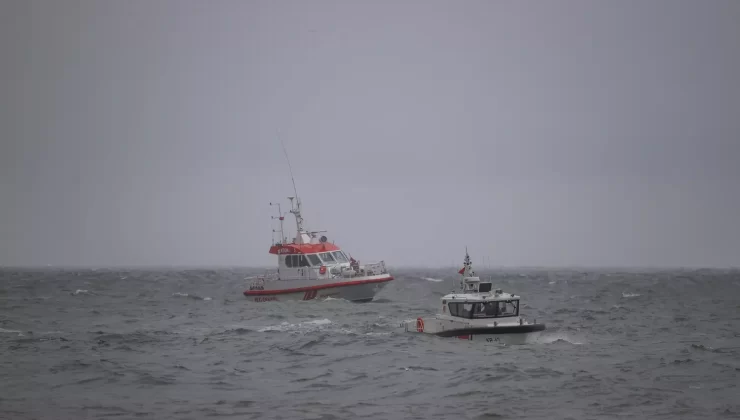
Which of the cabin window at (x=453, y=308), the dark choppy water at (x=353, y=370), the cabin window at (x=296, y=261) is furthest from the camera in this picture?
the cabin window at (x=296, y=261)

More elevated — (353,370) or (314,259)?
(314,259)

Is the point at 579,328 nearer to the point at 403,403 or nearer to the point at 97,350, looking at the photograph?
the point at 403,403

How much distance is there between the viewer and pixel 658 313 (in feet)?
156

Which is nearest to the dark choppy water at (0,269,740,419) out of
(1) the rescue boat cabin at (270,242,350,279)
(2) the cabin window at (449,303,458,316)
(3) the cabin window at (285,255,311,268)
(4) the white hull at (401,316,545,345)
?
(4) the white hull at (401,316,545,345)

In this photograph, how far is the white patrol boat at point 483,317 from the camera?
2861 centimetres

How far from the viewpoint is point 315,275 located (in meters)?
50.4

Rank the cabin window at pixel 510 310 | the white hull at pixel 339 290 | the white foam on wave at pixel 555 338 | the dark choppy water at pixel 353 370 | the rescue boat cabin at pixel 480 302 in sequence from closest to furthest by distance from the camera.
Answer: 1. the dark choppy water at pixel 353 370
2. the rescue boat cabin at pixel 480 302
3. the cabin window at pixel 510 310
4. the white foam on wave at pixel 555 338
5. the white hull at pixel 339 290

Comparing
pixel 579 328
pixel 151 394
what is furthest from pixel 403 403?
pixel 579 328

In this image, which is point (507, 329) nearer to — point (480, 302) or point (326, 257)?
point (480, 302)

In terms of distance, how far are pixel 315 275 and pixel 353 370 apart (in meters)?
25.2

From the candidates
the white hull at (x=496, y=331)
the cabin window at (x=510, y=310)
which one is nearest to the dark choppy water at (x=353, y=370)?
the white hull at (x=496, y=331)

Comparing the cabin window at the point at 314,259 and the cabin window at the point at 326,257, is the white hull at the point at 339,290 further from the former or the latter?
the cabin window at the point at 326,257

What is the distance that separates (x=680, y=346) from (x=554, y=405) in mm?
13291

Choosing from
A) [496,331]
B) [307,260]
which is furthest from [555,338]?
[307,260]
